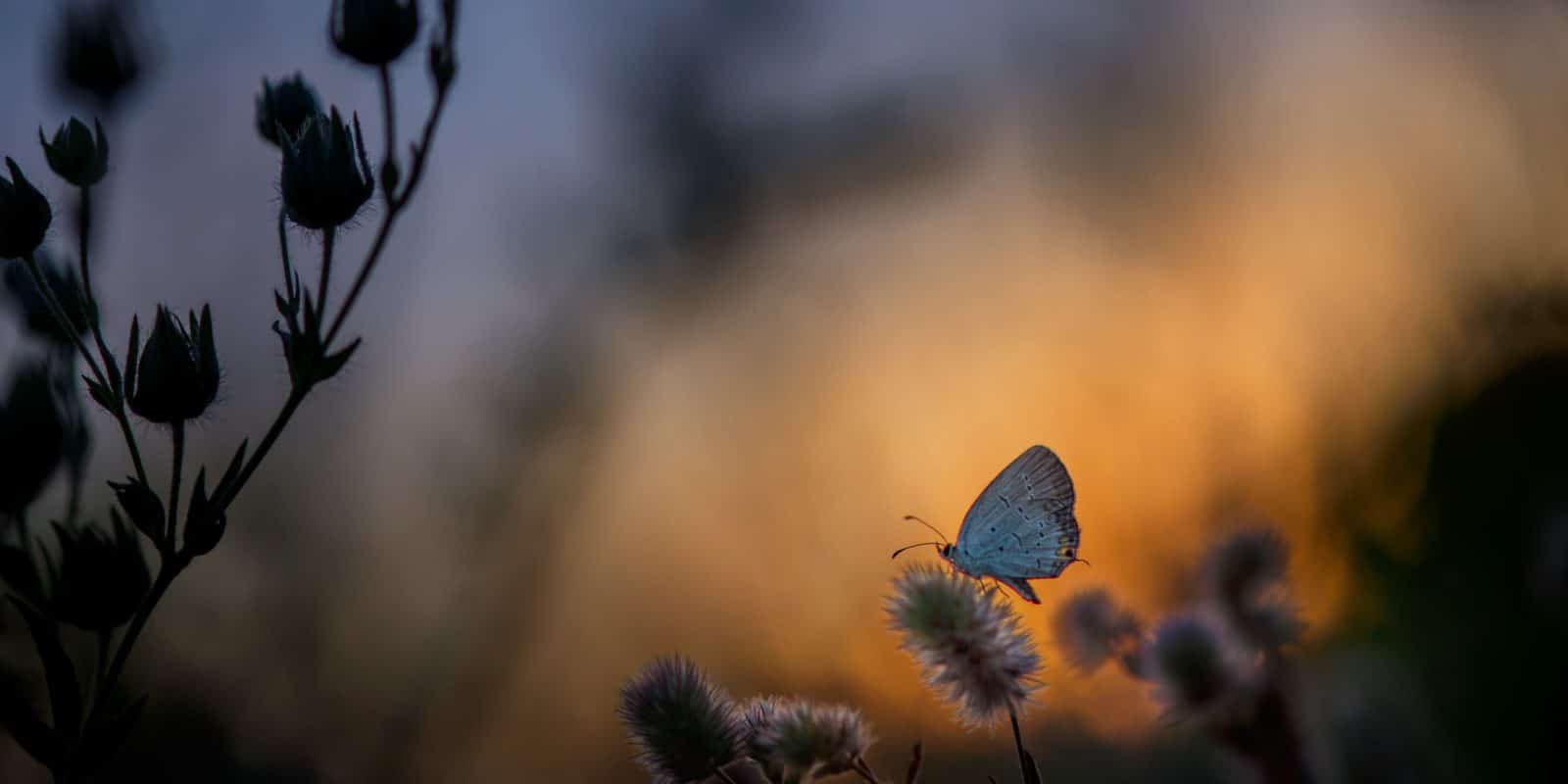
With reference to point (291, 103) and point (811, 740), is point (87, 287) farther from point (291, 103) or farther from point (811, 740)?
point (811, 740)

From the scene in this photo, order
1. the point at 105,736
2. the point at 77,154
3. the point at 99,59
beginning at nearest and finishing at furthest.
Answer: the point at 105,736 < the point at 77,154 < the point at 99,59

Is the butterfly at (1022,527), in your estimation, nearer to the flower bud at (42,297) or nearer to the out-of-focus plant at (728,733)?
the out-of-focus plant at (728,733)

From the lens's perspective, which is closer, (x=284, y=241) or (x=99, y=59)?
(x=284, y=241)

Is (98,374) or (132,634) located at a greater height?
(98,374)

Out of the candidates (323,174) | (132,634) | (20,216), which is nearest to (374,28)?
(323,174)

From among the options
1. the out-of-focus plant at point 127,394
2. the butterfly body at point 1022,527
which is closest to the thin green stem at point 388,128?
the out-of-focus plant at point 127,394

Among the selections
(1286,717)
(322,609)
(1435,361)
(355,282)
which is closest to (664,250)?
(322,609)

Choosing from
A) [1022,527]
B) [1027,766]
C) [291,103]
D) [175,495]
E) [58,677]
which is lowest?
[1027,766]

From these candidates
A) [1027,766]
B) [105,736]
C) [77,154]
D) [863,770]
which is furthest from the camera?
[77,154]
